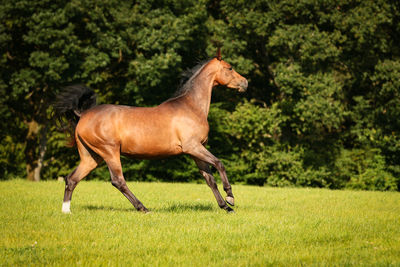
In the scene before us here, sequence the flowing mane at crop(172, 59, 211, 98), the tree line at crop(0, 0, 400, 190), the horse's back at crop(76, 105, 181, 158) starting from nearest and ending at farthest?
the horse's back at crop(76, 105, 181, 158)
the flowing mane at crop(172, 59, 211, 98)
the tree line at crop(0, 0, 400, 190)

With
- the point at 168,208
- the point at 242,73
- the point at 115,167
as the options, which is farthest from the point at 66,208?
the point at 242,73

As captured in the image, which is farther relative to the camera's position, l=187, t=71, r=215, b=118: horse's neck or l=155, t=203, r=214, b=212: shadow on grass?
l=155, t=203, r=214, b=212: shadow on grass

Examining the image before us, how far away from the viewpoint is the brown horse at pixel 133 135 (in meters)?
8.82

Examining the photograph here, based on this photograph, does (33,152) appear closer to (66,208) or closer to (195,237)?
(66,208)

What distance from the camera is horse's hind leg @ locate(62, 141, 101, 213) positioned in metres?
8.98

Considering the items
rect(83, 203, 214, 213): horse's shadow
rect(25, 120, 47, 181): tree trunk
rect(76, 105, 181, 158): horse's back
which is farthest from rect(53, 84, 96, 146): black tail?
rect(25, 120, 47, 181): tree trunk

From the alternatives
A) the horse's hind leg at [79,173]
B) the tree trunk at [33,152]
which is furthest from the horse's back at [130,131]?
the tree trunk at [33,152]

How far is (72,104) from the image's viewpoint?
9219 mm

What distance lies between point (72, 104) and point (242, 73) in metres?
14.8

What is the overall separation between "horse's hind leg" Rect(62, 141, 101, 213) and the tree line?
38.6 feet

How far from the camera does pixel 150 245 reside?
6.03 m

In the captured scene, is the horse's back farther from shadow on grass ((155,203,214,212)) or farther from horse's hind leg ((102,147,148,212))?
shadow on grass ((155,203,214,212))

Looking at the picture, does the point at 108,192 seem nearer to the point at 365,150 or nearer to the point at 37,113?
the point at 37,113

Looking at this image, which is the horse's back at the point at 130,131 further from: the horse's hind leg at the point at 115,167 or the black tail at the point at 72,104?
the black tail at the point at 72,104
